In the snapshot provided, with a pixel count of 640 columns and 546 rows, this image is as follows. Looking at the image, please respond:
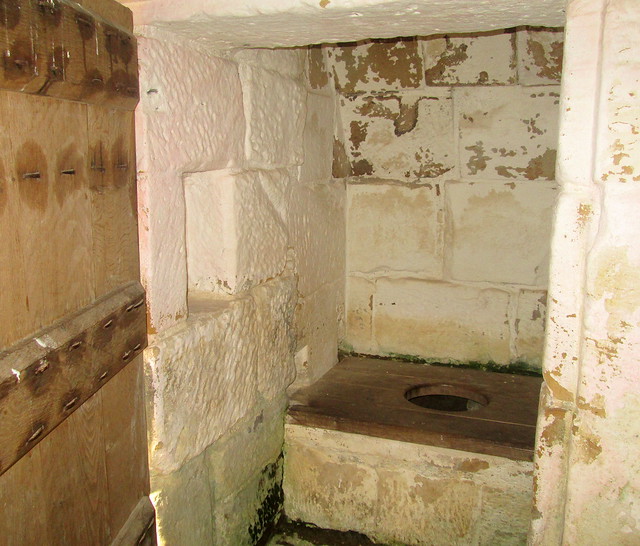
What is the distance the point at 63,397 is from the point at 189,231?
0.96m

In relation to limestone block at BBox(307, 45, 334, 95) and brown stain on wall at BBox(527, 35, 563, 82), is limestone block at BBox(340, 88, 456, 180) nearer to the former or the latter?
limestone block at BBox(307, 45, 334, 95)

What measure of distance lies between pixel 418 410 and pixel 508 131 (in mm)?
1228

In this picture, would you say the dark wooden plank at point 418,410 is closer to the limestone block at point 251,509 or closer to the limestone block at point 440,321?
the limestone block at point 440,321

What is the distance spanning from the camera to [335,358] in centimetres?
293

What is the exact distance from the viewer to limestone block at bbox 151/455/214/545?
1.69 metres

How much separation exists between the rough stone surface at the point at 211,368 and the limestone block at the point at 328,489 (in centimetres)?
30

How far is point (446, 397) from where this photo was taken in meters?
2.85

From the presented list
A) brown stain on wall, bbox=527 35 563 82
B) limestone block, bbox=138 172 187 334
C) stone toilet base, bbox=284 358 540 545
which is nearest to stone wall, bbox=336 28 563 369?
brown stain on wall, bbox=527 35 563 82

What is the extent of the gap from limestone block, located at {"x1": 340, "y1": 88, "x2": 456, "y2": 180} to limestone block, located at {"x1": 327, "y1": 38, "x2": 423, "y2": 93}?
6 cm

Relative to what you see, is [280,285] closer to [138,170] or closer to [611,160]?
[138,170]

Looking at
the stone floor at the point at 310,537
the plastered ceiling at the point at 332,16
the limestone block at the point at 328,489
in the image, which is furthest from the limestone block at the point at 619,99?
the stone floor at the point at 310,537

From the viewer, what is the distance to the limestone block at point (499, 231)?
268 cm

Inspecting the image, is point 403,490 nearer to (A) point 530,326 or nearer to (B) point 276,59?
(A) point 530,326

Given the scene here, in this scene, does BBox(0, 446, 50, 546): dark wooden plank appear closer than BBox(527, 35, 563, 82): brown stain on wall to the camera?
Yes
